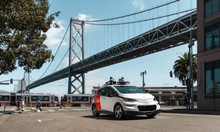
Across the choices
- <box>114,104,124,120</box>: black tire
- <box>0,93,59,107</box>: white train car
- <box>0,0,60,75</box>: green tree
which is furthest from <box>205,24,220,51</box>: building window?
<box>0,93,59,107</box>: white train car

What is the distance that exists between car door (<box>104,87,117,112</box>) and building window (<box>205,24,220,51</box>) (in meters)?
16.3

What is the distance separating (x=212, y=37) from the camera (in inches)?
997

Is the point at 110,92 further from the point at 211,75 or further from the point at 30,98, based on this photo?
the point at 30,98

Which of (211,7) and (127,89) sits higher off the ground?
(211,7)

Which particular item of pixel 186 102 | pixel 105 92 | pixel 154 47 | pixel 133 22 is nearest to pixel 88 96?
pixel 154 47

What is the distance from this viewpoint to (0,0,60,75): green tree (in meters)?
10.7

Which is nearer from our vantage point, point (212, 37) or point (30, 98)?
point (212, 37)

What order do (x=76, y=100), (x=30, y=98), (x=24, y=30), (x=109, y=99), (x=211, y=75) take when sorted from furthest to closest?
(x=76, y=100)
(x=30, y=98)
(x=211, y=75)
(x=24, y=30)
(x=109, y=99)

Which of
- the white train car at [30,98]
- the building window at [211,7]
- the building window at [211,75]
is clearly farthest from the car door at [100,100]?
the white train car at [30,98]

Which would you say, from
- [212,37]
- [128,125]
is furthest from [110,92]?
[212,37]

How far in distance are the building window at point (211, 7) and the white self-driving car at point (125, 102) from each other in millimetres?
16699

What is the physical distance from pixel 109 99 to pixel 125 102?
1.32 m

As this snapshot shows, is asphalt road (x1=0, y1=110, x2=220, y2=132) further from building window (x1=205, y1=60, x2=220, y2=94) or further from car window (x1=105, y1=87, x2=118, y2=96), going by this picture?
building window (x1=205, y1=60, x2=220, y2=94)

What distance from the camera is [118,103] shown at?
10766 millimetres
